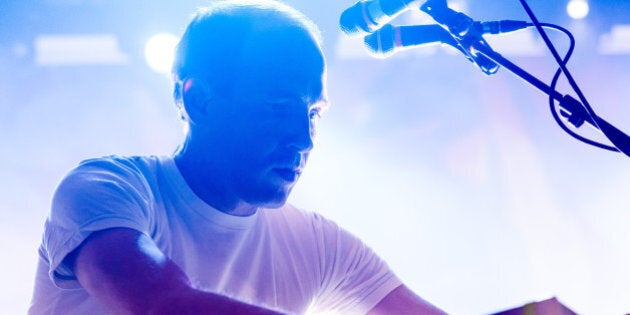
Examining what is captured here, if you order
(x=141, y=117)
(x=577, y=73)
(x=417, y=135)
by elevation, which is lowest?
(x=141, y=117)

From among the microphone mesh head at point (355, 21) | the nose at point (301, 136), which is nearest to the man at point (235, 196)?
the nose at point (301, 136)

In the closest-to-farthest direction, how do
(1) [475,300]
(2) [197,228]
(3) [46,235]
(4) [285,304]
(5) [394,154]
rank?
1. (3) [46,235]
2. (2) [197,228]
3. (4) [285,304]
4. (1) [475,300]
5. (5) [394,154]

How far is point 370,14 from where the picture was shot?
5.17ft

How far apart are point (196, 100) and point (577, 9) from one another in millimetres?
3311

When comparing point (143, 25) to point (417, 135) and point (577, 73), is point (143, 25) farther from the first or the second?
point (577, 73)

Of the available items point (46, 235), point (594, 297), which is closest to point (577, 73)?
point (594, 297)

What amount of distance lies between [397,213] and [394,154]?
406mm

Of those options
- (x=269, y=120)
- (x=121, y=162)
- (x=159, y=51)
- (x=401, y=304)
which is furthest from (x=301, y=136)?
(x=159, y=51)

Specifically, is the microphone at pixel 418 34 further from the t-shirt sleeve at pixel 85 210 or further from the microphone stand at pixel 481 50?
the t-shirt sleeve at pixel 85 210

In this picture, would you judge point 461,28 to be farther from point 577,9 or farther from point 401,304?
point 577,9

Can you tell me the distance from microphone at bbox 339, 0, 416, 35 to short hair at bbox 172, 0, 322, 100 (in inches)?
16.8

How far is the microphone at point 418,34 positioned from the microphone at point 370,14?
33mm

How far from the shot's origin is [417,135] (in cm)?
419

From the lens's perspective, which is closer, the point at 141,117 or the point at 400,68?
the point at 141,117
